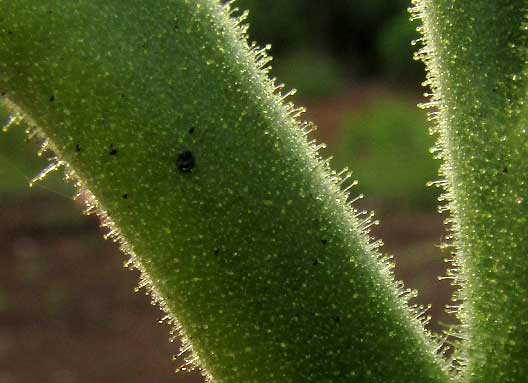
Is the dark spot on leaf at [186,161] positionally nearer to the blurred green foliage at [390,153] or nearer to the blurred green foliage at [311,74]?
the blurred green foliage at [390,153]

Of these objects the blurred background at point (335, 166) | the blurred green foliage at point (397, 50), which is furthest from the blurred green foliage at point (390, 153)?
the blurred green foliage at point (397, 50)

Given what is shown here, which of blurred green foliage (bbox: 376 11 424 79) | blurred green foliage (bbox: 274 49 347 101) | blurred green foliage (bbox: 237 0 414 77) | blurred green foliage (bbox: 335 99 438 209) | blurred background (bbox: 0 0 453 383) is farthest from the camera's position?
blurred green foliage (bbox: 237 0 414 77)

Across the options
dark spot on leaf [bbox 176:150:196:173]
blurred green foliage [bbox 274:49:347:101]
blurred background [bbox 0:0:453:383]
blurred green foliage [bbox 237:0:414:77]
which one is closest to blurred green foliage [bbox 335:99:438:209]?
blurred background [bbox 0:0:453:383]

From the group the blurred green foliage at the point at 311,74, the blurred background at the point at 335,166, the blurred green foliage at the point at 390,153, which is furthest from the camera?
the blurred green foliage at the point at 311,74

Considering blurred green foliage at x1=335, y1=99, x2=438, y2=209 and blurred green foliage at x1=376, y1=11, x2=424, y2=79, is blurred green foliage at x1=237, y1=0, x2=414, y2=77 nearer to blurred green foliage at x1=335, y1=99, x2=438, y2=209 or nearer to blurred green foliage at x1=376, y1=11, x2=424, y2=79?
blurred green foliage at x1=376, y1=11, x2=424, y2=79

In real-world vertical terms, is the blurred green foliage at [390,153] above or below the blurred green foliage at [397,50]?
below

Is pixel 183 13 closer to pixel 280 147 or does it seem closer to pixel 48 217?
pixel 280 147

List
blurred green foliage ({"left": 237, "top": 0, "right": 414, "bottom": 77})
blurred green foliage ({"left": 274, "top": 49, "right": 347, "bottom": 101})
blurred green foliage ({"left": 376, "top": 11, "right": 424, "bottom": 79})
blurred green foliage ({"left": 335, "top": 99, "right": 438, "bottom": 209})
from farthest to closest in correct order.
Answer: blurred green foliage ({"left": 237, "top": 0, "right": 414, "bottom": 77}) < blurred green foliage ({"left": 274, "top": 49, "right": 347, "bottom": 101}) < blurred green foliage ({"left": 376, "top": 11, "right": 424, "bottom": 79}) < blurred green foliage ({"left": 335, "top": 99, "right": 438, "bottom": 209})

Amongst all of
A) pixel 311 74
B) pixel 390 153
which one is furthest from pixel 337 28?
pixel 390 153

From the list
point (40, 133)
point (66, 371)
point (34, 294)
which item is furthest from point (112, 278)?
point (40, 133)
